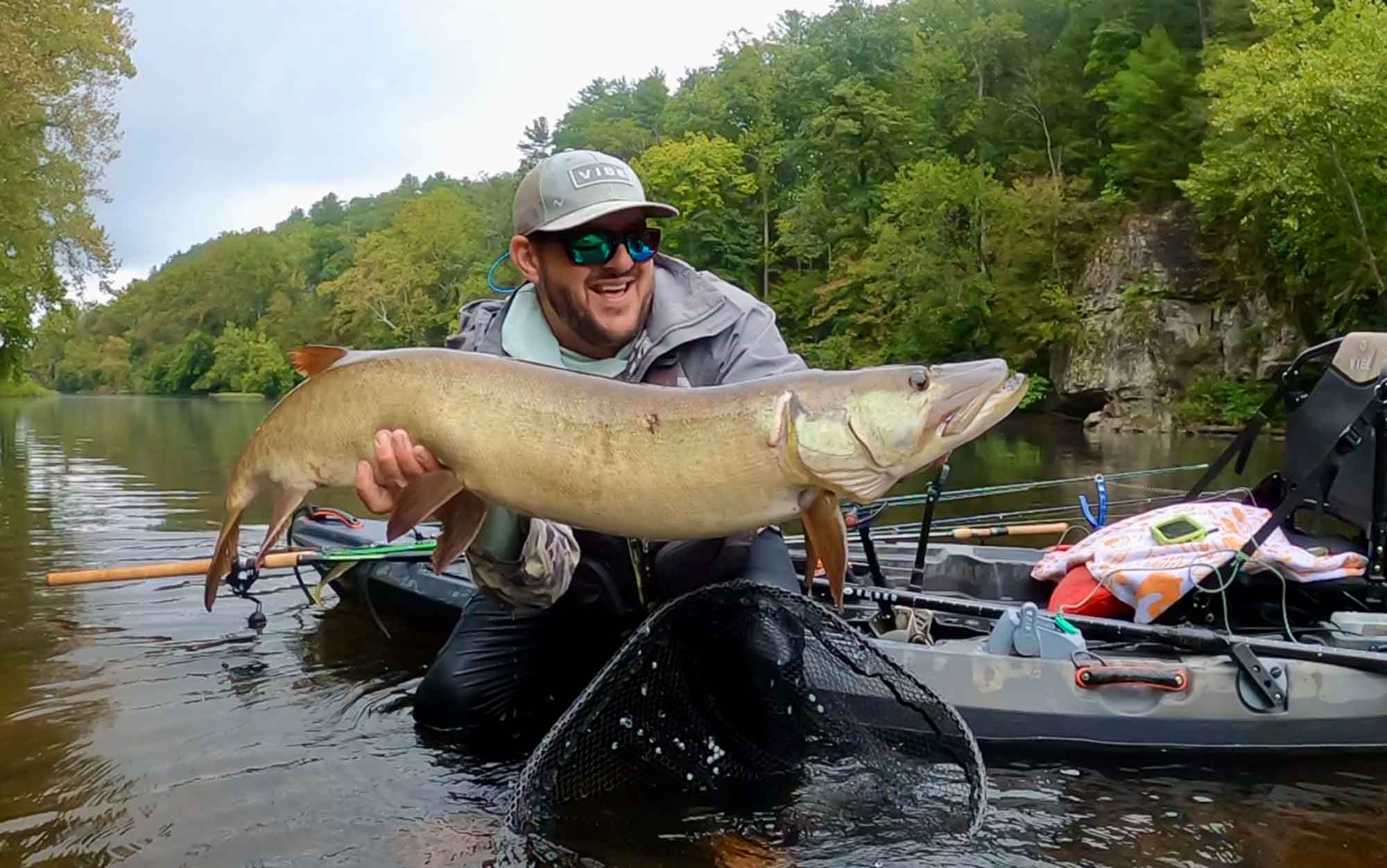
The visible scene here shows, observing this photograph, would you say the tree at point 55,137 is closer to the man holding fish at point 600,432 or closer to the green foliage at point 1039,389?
the man holding fish at point 600,432

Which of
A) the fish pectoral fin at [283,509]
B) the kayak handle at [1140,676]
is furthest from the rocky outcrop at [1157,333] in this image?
the fish pectoral fin at [283,509]

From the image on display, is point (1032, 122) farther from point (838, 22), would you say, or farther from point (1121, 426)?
point (1121, 426)

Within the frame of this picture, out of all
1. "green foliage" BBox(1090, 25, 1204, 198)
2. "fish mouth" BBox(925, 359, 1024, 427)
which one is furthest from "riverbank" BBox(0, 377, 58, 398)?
"fish mouth" BBox(925, 359, 1024, 427)

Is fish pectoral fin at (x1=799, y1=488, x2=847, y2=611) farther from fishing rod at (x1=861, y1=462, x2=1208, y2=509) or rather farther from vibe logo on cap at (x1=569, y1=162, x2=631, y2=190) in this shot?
vibe logo on cap at (x1=569, y1=162, x2=631, y2=190)

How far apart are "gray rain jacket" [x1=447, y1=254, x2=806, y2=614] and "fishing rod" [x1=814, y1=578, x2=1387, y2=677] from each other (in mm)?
1437

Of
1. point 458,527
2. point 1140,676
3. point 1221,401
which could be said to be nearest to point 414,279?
point 1221,401

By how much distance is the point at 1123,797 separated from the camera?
3986mm

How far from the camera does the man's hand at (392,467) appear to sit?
284 cm

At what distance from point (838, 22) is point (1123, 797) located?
40983 millimetres

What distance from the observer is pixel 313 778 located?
4148mm

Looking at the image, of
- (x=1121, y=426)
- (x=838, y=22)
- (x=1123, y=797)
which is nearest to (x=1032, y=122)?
(x=838, y=22)

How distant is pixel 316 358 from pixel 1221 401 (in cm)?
2710

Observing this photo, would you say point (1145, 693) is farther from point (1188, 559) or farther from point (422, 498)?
point (422, 498)

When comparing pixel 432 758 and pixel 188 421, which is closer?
pixel 432 758
